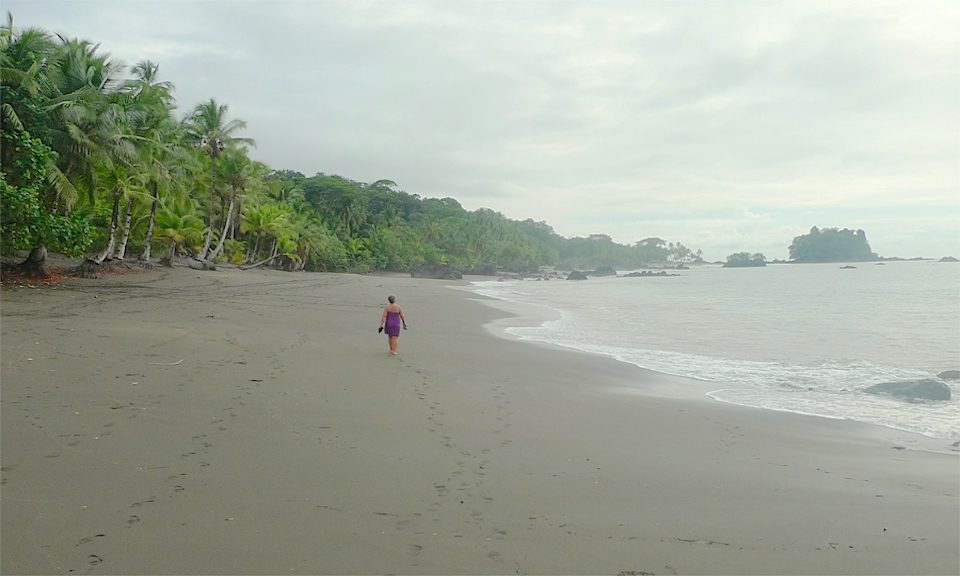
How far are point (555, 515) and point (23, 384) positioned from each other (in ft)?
20.1

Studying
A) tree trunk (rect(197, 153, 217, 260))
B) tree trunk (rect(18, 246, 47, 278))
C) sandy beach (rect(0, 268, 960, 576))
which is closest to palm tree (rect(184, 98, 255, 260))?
tree trunk (rect(197, 153, 217, 260))

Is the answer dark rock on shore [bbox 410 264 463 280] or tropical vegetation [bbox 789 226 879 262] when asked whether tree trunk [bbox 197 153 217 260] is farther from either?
tropical vegetation [bbox 789 226 879 262]

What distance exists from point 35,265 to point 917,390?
22.5m

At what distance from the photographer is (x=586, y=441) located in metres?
6.41

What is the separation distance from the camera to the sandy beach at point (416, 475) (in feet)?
12.0

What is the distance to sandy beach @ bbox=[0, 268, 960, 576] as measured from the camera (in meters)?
3.65

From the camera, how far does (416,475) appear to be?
4.96 m

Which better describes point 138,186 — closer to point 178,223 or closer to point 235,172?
point 178,223

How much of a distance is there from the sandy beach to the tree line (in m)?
8.22

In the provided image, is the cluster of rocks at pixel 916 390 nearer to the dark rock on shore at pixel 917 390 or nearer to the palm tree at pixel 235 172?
the dark rock on shore at pixel 917 390

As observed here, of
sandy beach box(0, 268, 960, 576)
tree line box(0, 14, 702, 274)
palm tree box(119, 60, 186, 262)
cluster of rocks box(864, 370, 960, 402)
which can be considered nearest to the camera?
sandy beach box(0, 268, 960, 576)

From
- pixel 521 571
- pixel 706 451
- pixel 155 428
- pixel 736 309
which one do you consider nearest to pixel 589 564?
pixel 521 571

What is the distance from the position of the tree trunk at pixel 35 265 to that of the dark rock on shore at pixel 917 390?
21762 millimetres

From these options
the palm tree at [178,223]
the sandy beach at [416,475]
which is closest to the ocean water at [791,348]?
the sandy beach at [416,475]
